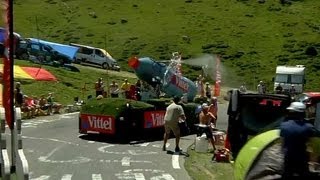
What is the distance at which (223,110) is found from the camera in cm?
3906

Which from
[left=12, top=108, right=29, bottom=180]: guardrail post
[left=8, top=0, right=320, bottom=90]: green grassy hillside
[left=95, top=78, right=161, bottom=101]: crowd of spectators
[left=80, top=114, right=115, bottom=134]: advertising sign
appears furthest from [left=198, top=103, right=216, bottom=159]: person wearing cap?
[left=8, top=0, right=320, bottom=90]: green grassy hillside

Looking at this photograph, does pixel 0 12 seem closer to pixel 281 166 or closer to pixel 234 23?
pixel 281 166

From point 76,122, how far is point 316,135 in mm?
19711

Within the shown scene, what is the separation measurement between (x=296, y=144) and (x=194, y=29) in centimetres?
6615

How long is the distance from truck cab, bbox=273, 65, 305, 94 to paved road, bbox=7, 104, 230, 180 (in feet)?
95.7

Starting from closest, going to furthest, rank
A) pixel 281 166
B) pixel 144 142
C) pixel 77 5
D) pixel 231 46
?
pixel 281 166
pixel 144 142
pixel 231 46
pixel 77 5

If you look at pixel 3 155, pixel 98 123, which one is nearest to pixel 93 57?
pixel 98 123

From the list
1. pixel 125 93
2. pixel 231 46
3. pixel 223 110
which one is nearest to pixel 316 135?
pixel 125 93

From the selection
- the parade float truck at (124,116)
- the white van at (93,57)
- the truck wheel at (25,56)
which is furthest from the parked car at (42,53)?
the parade float truck at (124,116)

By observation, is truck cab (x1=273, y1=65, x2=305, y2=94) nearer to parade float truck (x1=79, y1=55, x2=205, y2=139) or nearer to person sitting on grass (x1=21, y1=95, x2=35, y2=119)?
person sitting on grass (x1=21, y1=95, x2=35, y2=119)

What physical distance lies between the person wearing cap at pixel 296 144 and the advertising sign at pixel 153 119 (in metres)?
13.9

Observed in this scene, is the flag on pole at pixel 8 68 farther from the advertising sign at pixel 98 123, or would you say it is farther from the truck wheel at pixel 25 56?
the truck wheel at pixel 25 56

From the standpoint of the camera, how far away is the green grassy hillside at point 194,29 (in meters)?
68.2

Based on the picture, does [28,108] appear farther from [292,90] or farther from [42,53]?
[292,90]
